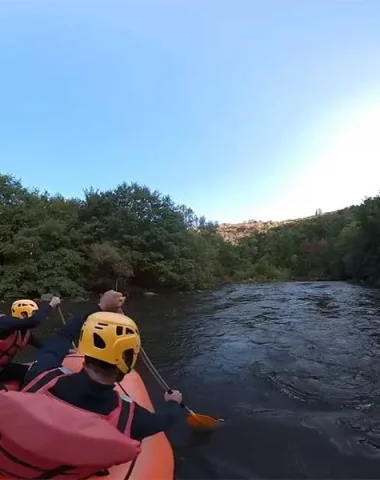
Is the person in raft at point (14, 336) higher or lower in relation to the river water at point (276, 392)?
higher

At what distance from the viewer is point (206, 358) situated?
7.21 meters

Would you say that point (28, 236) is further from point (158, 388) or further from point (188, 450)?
point (188, 450)

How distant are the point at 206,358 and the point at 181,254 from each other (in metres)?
20.7

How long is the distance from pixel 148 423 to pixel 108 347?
48 cm

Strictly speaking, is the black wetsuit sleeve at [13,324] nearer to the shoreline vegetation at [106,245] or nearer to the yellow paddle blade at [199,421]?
the yellow paddle blade at [199,421]

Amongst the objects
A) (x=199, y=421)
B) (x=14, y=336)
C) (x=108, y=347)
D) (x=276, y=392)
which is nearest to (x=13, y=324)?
(x=14, y=336)

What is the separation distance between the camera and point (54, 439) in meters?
1.77

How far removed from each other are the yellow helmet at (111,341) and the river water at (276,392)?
→ 6.82 ft

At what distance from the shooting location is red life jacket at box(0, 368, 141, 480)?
1.78 metres

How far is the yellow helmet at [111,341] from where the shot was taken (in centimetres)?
203

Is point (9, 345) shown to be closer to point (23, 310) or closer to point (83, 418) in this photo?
point (23, 310)

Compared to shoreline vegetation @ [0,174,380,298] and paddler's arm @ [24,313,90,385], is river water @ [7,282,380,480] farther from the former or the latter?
shoreline vegetation @ [0,174,380,298]

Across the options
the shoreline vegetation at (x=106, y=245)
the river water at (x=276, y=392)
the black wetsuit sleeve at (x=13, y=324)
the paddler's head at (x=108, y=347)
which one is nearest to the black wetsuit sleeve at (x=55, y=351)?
the black wetsuit sleeve at (x=13, y=324)

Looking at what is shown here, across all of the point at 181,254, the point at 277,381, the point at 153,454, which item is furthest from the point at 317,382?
the point at 181,254
